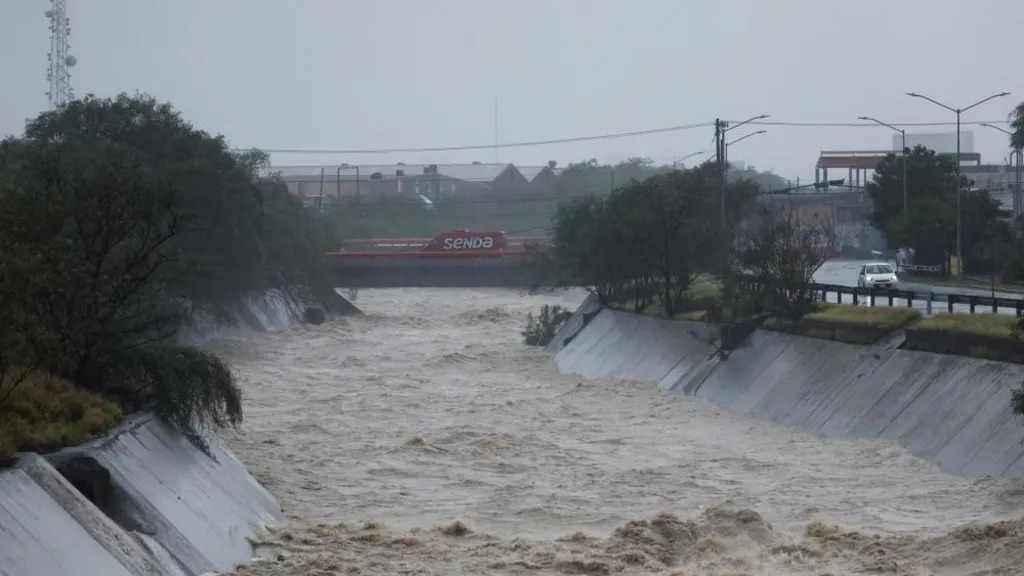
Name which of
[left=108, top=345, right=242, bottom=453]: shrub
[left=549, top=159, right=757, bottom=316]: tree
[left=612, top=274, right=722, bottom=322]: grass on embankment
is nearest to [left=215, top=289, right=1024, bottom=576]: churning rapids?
[left=108, top=345, right=242, bottom=453]: shrub

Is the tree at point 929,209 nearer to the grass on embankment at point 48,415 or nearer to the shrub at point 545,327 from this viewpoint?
the shrub at point 545,327

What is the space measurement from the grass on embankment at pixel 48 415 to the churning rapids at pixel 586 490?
3392mm

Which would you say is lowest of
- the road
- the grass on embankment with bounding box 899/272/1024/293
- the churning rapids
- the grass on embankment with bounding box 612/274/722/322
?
the churning rapids

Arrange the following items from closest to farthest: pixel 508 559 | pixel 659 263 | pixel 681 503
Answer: pixel 508 559, pixel 681 503, pixel 659 263

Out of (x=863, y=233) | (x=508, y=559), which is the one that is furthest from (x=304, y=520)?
(x=863, y=233)

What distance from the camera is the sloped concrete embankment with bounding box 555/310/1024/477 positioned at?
31.7m

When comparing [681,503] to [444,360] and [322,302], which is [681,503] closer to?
[444,360]

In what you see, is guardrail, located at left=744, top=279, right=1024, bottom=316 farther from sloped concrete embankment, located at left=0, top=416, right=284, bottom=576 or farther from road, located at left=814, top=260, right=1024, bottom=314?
sloped concrete embankment, located at left=0, top=416, right=284, bottom=576

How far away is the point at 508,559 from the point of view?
2395 cm

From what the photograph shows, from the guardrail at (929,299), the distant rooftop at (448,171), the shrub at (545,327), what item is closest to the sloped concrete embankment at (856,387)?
the guardrail at (929,299)

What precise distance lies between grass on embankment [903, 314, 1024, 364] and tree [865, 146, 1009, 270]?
108 ft

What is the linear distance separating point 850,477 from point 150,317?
14.4 metres

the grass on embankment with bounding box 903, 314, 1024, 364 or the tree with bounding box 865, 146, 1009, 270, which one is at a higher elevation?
the tree with bounding box 865, 146, 1009, 270

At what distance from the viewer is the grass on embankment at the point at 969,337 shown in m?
34.4
